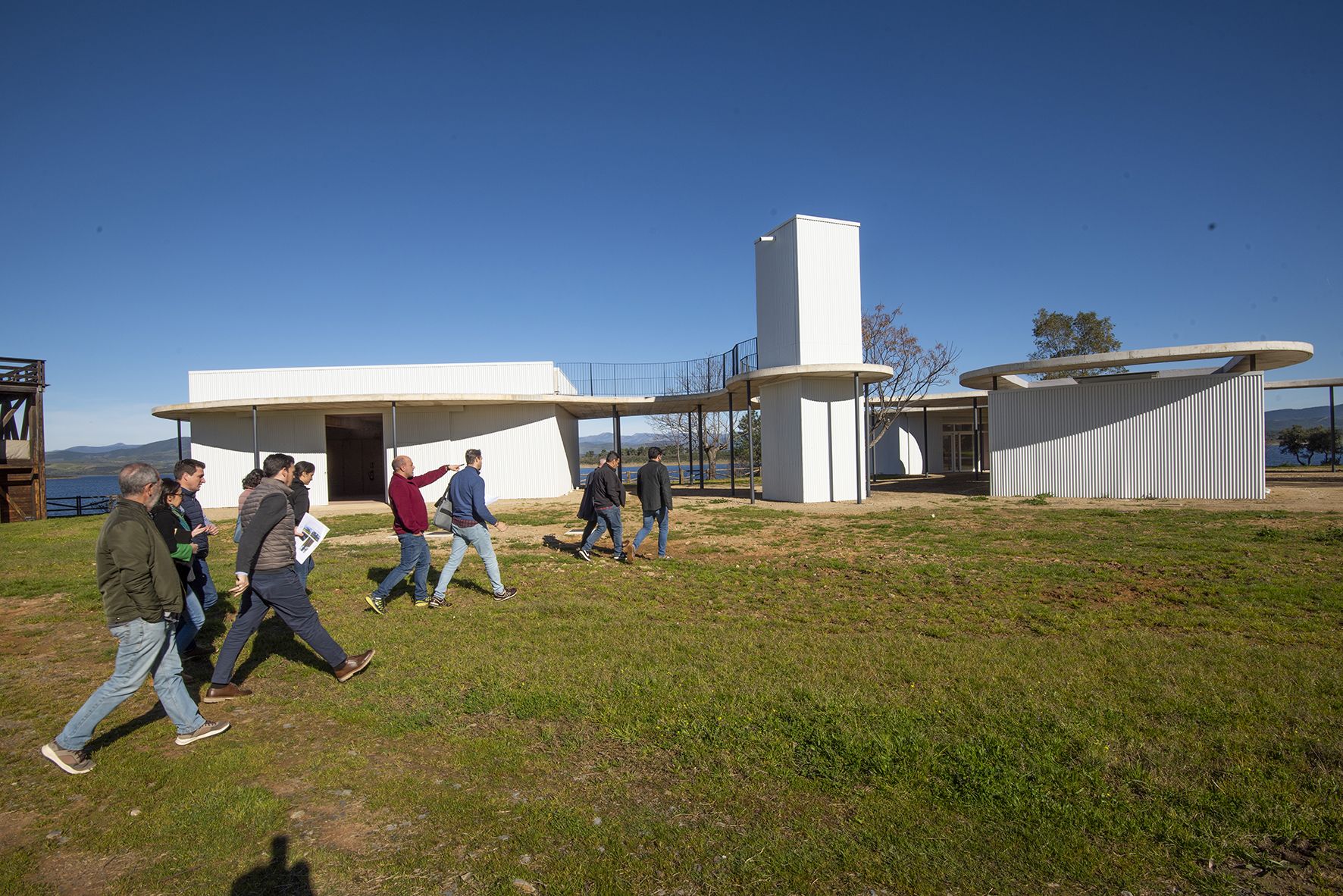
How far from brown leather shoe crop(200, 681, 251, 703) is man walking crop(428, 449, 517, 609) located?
2416 millimetres

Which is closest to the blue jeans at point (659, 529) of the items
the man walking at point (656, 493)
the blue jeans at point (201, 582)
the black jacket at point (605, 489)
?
the man walking at point (656, 493)

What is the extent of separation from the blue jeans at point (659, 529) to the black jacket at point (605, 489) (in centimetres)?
50

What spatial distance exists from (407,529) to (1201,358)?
650 inches

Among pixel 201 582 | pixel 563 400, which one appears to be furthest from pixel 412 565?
pixel 563 400

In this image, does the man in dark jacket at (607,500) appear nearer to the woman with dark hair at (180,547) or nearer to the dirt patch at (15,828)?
the woman with dark hair at (180,547)

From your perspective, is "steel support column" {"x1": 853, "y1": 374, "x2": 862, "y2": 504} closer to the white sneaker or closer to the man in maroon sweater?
the man in maroon sweater

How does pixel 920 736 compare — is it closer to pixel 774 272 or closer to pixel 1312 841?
pixel 1312 841

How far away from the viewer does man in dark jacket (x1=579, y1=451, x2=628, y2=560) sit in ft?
32.1

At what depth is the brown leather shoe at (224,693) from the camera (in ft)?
15.8

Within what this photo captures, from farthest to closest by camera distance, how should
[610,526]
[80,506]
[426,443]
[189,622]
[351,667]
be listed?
[80,506] → [426,443] → [610,526] → [189,622] → [351,667]

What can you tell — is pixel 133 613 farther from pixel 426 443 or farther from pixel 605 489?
pixel 426 443

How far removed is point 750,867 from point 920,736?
4.61 ft

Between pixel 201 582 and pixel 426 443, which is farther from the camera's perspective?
pixel 426 443

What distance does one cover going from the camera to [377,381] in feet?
74.9
